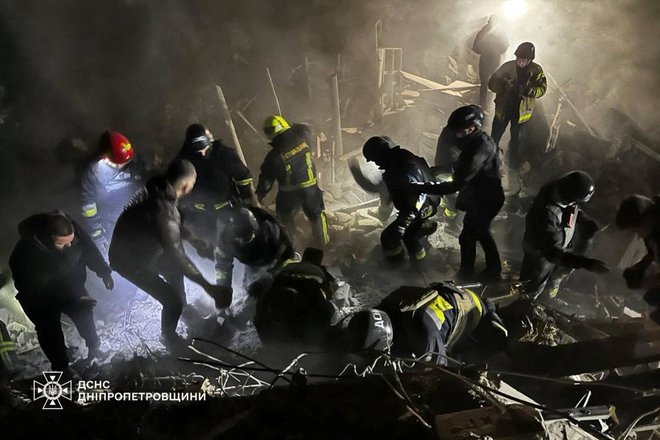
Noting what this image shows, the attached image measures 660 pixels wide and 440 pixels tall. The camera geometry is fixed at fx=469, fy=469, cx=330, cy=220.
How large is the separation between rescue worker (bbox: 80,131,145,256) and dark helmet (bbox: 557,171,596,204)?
16.4ft

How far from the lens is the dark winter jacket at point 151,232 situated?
460 cm

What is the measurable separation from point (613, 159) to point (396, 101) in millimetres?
4173

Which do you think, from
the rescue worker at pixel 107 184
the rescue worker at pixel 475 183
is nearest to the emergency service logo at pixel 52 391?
the rescue worker at pixel 107 184

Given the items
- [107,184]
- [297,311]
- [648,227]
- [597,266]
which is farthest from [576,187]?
[107,184]

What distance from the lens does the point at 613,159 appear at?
771 centimetres

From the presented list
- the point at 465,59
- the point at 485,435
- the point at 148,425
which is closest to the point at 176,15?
the point at 465,59

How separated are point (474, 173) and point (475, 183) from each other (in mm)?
294

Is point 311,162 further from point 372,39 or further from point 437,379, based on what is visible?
point 372,39

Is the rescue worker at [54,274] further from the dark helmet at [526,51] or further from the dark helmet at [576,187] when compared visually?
the dark helmet at [526,51]

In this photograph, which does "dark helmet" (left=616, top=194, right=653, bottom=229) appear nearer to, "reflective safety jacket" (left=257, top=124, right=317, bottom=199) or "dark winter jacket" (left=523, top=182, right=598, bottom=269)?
"dark winter jacket" (left=523, top=182, right=598, bottom=269)

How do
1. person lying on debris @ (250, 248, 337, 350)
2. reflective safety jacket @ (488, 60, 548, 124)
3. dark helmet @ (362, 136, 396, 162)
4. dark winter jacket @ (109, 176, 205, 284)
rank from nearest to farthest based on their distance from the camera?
person lying on debris @ (250, 248, 337, 350) → dark winter jacket @ (109, 176, 205, 284) → dark helmet @ (362, 136, 396, 162) → reflective safety jacket @ (488, 60, 548, 124)

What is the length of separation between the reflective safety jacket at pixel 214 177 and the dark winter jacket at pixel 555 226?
359cm

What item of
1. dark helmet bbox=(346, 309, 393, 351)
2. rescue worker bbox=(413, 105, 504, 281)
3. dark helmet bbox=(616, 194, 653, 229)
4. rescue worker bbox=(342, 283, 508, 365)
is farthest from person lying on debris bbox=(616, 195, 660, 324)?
dark helmet bbox=(346, 309, 393, 351)

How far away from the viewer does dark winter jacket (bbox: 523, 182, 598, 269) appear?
16.3ft
